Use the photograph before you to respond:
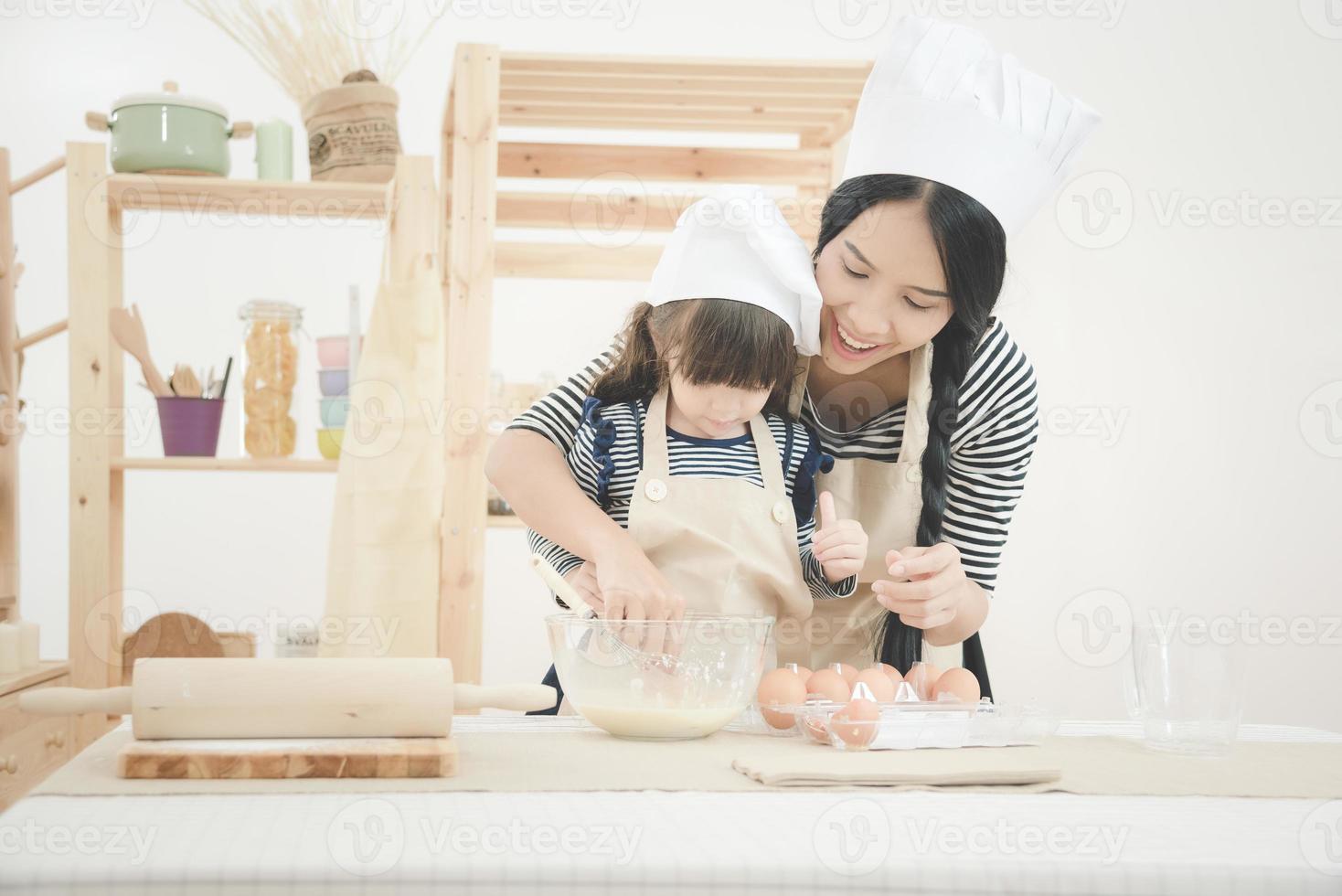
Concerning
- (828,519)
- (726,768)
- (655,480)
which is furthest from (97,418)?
(726,768)

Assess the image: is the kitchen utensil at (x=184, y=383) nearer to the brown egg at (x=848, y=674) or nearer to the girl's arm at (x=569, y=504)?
the girl's arm at (x=569, y=504)

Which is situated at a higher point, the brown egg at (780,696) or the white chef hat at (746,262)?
the white chef hat at (746,262)

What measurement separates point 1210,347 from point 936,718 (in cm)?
252

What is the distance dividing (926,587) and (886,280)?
0.29 meters

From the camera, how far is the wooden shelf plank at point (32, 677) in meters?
1.70

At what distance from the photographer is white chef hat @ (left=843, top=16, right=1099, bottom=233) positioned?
43.4 inches

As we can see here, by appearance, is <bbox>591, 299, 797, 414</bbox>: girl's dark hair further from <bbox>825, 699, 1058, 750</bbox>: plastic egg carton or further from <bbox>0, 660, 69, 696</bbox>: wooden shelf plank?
<bbox>0, 660, 69, 696</bbox>: wooden shelf plank

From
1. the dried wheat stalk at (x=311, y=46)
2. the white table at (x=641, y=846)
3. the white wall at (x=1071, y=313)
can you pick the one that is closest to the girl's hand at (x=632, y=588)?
the white table at (x=641, y=846)

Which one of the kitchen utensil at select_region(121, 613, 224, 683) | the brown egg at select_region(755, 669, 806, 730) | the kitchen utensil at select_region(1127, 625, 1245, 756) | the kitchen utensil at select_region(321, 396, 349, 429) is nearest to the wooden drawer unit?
the kitchen utensil at select_region(121, 613, 224, 683)

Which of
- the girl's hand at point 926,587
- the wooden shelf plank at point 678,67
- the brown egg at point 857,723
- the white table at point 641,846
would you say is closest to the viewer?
the white table at point 641,846

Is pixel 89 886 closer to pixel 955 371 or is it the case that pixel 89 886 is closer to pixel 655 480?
pixel 655 480

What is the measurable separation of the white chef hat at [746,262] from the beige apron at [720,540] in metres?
0.17

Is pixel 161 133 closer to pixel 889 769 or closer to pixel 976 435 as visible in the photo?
pixel 976 435

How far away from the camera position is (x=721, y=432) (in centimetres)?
122
